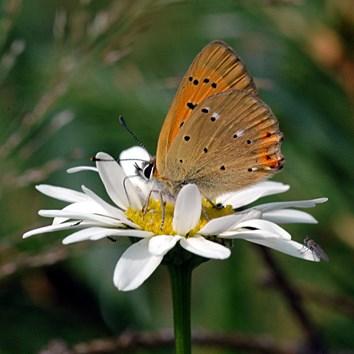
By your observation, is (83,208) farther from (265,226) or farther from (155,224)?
(265,226)

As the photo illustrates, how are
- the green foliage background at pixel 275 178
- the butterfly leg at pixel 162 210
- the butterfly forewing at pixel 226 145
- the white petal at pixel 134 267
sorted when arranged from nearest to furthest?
the white petal at pixel 134 267, the butterfly leg at pixel 162 210, the butterfly forewing at pixel 226 145, the green foliage background at pixel 275 178

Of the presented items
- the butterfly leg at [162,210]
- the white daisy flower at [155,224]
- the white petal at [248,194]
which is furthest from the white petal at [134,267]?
the white petal at [248,194]

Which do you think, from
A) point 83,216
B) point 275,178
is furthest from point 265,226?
point 275,178

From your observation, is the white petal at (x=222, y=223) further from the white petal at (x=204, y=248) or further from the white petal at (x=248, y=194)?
the white petal at (x=248, y=194)

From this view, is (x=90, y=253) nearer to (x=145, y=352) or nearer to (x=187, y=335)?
(x=145, y=352)

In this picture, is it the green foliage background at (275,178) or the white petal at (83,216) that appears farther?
the green foliage background at (275,178)

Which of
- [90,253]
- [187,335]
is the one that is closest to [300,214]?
[187,335]
